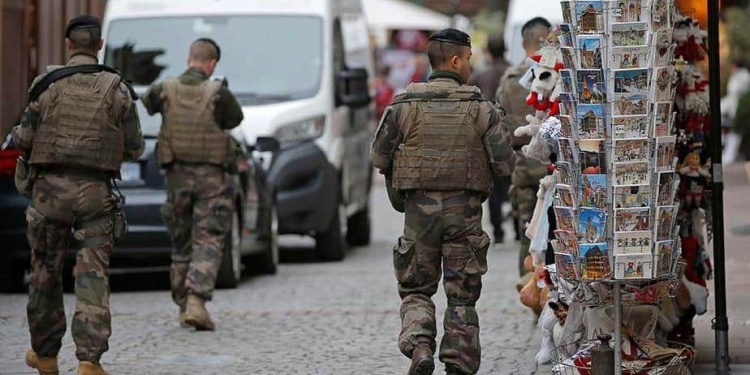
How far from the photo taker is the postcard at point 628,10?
24.9 feet

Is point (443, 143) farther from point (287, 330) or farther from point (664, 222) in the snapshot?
point (287, 330)

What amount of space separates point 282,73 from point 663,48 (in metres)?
8.39

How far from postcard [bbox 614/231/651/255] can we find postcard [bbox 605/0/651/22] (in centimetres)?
94

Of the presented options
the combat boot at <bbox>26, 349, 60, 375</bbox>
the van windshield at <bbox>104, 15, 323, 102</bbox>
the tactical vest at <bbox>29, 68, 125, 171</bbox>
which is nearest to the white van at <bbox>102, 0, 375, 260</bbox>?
the van windshield at <bbox>104, 15, 323, 102</bbox>

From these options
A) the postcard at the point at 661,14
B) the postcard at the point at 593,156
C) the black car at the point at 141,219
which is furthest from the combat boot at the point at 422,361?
the black car at the point at 141,219

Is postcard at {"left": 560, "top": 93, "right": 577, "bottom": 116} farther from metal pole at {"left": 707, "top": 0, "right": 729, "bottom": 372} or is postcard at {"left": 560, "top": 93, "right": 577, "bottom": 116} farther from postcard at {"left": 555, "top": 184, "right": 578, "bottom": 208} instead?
metal pole at {"left": 707, "top": 0, "right": 729, "bottom": 372}

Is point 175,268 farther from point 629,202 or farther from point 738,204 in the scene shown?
point 738,204

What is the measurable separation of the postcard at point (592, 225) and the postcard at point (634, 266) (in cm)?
13

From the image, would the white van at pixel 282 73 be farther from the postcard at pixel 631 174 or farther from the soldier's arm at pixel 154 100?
the postcard at pixel 631 174

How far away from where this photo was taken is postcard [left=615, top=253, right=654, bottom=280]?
761cm

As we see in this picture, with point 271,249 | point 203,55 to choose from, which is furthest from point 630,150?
point 271,249

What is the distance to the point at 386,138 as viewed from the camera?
8.24 meters

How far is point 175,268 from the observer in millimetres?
11289

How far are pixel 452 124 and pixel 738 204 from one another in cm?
1396
